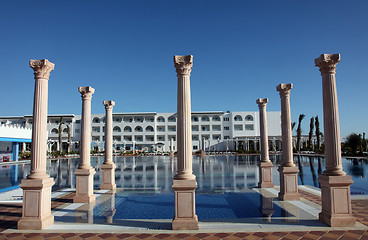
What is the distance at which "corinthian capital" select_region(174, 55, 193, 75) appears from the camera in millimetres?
7000

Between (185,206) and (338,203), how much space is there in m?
4.07

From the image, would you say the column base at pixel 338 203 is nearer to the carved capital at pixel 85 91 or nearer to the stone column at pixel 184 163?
the stone column at pixel 184 163

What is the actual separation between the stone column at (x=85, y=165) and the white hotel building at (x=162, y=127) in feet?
183

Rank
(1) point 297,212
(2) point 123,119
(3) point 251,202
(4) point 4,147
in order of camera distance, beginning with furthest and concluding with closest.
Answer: (2) point 123,119
(4) point 4,147
(3) point 251,202
(1) point 297,212

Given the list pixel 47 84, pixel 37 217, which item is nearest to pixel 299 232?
pixel 37 217

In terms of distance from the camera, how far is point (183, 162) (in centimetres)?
677

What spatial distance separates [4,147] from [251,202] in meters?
41.4

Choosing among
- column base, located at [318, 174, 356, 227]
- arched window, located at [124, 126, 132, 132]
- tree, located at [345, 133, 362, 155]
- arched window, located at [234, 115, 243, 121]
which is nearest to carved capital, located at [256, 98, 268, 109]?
column base, located at [318, 174, 356, 227]

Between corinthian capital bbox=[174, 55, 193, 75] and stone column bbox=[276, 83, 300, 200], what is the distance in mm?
4781

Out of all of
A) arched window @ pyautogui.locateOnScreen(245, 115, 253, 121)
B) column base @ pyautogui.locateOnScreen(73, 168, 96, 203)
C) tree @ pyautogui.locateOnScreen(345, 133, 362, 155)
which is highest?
arched window @ pyautogui.locateOnScreen(245, 115, 253, 121)

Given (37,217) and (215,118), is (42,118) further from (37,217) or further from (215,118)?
(215,118)

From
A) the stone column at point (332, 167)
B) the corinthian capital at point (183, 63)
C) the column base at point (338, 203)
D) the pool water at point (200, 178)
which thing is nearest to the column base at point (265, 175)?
the pool water at point (200, 178)

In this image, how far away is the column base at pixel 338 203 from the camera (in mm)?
6562

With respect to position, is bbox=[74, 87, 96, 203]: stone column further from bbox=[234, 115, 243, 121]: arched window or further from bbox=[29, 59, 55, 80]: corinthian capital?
bbox=[234, 115, 243, 121]: arched window
